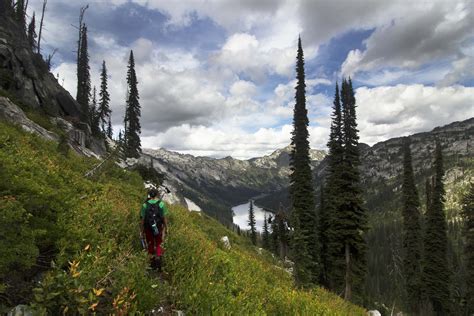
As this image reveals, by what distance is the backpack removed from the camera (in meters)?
7.29

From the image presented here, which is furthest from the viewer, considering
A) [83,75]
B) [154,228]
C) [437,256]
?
[83,75]

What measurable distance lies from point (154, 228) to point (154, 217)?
1.01ft

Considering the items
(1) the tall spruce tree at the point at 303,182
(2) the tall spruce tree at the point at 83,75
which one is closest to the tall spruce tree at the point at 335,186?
(1) the tall spruce tree at the point at 303,182

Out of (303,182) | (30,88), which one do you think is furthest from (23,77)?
(303,182)

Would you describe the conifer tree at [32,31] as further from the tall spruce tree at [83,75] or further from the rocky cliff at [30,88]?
the rocky cliff at [30,88]

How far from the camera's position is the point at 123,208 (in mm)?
9562

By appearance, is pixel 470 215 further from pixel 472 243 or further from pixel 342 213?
pixel 342 213

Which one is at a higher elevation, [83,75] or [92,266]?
[83,75]

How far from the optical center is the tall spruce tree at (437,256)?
45.0 metres

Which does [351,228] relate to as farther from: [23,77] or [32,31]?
[32,31]

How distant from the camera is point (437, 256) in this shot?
44906 millimetres

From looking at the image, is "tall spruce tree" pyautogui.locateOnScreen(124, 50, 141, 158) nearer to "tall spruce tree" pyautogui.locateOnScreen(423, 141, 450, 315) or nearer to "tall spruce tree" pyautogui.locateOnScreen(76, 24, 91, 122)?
"tall spruce tree" pyautogui.locateOnScreen(76, 24, 91, 122)

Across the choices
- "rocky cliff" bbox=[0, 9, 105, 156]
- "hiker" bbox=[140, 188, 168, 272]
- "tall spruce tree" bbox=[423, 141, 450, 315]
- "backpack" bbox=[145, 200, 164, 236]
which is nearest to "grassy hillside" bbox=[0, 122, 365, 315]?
"hiker" bbox=[140, 188, 168, 272]

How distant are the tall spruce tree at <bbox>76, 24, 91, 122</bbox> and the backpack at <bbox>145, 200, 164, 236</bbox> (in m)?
50.5
